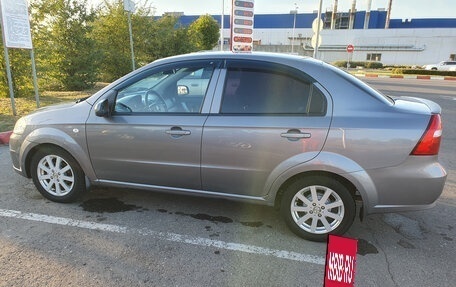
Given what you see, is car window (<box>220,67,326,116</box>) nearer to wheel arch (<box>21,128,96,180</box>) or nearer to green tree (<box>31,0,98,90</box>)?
wheel arch (<box>21,128,96,180</box>)

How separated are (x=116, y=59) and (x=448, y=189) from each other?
45.2 ft

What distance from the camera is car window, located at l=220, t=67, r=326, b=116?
10.3ft

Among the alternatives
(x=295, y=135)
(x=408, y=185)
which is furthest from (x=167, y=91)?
(x=408, y=185)

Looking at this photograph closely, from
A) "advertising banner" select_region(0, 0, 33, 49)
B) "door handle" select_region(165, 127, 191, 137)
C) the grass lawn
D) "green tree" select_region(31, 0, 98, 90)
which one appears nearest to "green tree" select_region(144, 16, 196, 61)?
"green tree" select_region(31, 0, 98, 90)

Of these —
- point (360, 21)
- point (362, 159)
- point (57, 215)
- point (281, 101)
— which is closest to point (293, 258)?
point (362, 159)

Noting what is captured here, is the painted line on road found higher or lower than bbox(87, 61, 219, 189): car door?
lower

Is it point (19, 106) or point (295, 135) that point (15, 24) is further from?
point (295, 135)

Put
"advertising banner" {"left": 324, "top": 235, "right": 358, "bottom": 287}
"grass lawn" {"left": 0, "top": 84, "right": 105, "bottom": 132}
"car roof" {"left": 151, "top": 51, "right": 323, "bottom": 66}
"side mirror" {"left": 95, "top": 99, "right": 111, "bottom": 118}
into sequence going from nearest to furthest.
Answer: "advertising banner" {"left": 324, "top": 235, "right": 358, "bottom": 287}, "car roof" {"left": 151, "top": 51, "right": 323, "bottom": 66}, "side mirror" {"left": 95, "top": 99, "right": 111, "bottom": 118}, "grass lawn" {"left": 0, "top": 84, "right": 105, "bottom": 132}

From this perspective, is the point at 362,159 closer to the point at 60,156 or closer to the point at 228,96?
the point at 228,96

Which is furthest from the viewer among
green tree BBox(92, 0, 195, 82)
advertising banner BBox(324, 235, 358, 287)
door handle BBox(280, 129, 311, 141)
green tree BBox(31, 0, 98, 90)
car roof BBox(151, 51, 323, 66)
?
green tree BBox(92, 0, 195, 82)

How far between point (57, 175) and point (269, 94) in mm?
2495

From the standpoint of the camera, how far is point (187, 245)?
10.5 ft

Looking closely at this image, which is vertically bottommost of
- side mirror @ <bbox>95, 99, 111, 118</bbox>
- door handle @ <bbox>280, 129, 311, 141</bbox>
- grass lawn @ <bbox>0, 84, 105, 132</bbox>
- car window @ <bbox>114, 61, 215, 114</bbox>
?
grass lawn @ <bbox>0, 84, 105, 132</bbox>

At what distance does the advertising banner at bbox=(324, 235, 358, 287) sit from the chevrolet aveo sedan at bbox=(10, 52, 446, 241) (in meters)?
1.74
